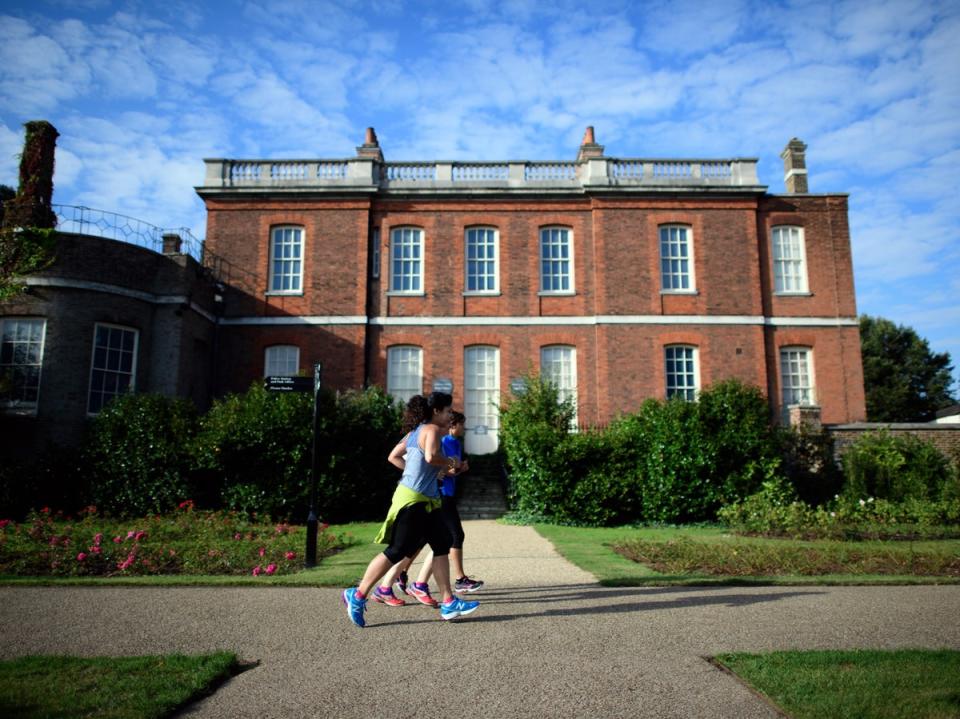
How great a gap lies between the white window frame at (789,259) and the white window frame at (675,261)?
8.56ft

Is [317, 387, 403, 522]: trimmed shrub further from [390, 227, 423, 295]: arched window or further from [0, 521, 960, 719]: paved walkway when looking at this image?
[0, 521, 960, 719]: paved walkway

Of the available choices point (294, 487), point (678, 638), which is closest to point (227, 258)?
point (294, 487)

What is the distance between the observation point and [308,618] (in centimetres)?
572

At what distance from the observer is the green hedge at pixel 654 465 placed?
14.2 metres

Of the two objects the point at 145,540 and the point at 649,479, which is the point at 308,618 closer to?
the point at 145,540

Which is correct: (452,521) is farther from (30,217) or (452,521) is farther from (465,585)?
(30,217)

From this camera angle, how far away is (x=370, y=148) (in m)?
21.5

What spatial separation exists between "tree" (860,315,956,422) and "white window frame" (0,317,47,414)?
3694cm

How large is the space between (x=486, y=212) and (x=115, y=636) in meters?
17.3

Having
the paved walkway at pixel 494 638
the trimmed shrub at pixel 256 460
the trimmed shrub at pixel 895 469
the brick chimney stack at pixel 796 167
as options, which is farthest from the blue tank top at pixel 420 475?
the brick chimney stack at pixel 796 167

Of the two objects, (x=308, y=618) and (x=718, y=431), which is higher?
(x=718, y=431)

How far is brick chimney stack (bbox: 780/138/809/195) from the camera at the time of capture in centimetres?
2195

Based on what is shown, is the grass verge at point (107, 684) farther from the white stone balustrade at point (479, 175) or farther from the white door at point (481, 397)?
the white stone balustrade at point (479, 175)

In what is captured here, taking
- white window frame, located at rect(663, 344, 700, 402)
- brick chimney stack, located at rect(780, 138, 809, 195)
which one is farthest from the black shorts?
brick chimney stack, located at rect(780, 138, 809, 195)
